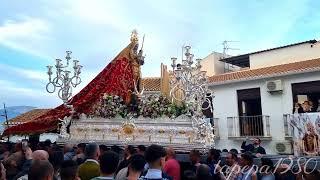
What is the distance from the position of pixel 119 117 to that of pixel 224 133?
8392mm

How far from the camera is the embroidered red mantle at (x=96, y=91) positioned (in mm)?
8797

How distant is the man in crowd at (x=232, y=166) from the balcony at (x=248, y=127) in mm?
8959

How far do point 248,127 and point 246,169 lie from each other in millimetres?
10308

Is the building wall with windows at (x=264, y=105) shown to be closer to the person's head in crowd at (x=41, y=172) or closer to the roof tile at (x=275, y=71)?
the roof tile at (x=275, y=71)

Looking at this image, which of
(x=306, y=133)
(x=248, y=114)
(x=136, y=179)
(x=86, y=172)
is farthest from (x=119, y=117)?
(x=248, y=114)

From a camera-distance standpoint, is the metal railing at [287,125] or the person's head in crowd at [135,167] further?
the metal railing at [287,125]

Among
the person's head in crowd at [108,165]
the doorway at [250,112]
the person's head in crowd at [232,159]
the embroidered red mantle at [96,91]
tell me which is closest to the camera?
the person's head in crowd at [108,165]

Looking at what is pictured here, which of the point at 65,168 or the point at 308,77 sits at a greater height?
the point at 308,77

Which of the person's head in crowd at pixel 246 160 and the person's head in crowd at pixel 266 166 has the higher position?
the person's head in crowd at pixel 246 160

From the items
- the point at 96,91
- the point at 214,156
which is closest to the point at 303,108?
the point at 96,91

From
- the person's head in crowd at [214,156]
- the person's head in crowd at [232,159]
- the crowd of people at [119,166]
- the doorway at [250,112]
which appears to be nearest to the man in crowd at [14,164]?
the crowd of people at [119,166]

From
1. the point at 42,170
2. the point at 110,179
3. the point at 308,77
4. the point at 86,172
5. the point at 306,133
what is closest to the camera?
the point at 42,170

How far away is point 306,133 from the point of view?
1197 cm

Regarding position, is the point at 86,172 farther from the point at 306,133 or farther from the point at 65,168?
the point at 306,133
